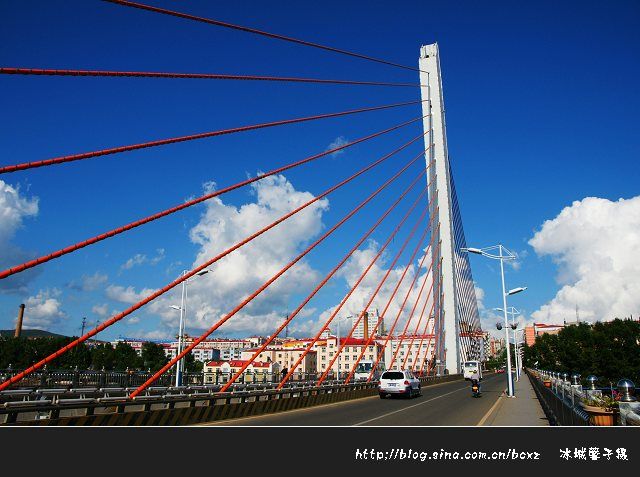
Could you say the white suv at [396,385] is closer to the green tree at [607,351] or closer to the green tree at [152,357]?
the green tree at [607,351]

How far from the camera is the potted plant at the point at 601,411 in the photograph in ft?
29.7

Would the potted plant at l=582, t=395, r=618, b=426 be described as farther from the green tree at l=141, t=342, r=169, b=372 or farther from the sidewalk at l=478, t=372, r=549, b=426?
the green tree at l=141, t=342, r=169, b=372

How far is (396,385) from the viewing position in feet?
95.3

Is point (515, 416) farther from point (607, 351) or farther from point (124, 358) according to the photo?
point (124, 358)

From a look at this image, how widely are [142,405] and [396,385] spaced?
16.8m

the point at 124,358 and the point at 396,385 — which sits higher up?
the point at 396,385

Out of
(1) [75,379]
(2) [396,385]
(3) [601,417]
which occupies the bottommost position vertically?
(2) [396,385]

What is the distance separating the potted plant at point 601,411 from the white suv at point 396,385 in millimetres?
19095

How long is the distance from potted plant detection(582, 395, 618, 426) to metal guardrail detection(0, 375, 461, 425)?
10369mm

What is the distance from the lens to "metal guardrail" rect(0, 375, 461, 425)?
11.7 meters

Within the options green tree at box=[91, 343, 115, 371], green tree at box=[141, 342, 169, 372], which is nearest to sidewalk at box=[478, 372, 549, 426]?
green tree at box=[141, 342, 169, 372]

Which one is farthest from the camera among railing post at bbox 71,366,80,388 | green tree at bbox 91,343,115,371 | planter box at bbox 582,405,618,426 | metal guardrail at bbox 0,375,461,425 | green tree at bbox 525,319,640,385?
green tree at bbox 91,343,115,371

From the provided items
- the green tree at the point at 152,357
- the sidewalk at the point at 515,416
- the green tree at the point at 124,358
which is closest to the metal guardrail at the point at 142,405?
the sidewalk at the point at 515,416

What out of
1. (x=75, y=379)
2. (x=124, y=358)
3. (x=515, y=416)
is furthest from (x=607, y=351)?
(x=124, y=358)
